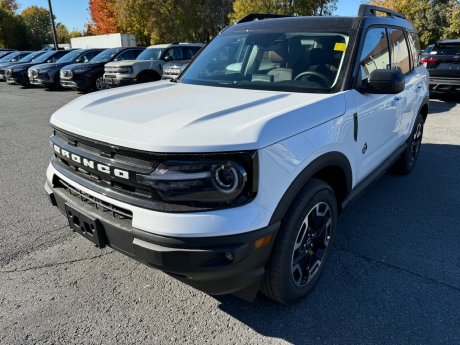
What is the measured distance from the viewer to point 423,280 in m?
2.82

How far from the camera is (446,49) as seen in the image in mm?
10539

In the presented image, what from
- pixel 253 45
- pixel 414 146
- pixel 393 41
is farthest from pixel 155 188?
pixel 414 146

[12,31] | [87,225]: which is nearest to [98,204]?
[87,225]

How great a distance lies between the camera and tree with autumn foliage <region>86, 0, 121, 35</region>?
38.8 meters

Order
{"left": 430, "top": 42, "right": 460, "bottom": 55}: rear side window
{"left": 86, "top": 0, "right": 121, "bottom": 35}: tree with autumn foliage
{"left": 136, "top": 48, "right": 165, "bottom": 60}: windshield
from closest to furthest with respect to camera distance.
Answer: {"left": 430, "top": 42, "right": 460, "bottom": 55}: rear side window < {"left": 136, "top": 48, "right": 165, "bottom": 60}: windshield < {"left": 86, "top": 0, "right": 121, "bottom": 35}: tree with autumn foliage

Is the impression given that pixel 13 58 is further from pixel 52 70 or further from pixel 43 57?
pixel 52 70

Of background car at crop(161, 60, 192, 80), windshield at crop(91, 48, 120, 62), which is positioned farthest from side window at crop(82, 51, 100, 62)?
background car at crop(161, 60, 192, 80)

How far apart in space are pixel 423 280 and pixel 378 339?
800mm

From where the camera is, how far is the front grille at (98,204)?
7.00ft

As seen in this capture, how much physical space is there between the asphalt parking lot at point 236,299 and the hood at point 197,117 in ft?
3.90

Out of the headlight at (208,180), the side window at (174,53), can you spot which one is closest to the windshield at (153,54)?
the side window at (174,53)

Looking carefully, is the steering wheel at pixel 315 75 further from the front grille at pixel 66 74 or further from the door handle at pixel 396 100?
the front grille at pixel 66 74

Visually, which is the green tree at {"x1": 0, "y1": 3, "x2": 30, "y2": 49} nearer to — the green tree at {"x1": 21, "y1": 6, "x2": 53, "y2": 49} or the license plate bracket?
the green tree at {"x1": 21, "y1": 6, "x2": 53, "y2": 49}

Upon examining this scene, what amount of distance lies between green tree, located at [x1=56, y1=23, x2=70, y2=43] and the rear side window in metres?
70.0
